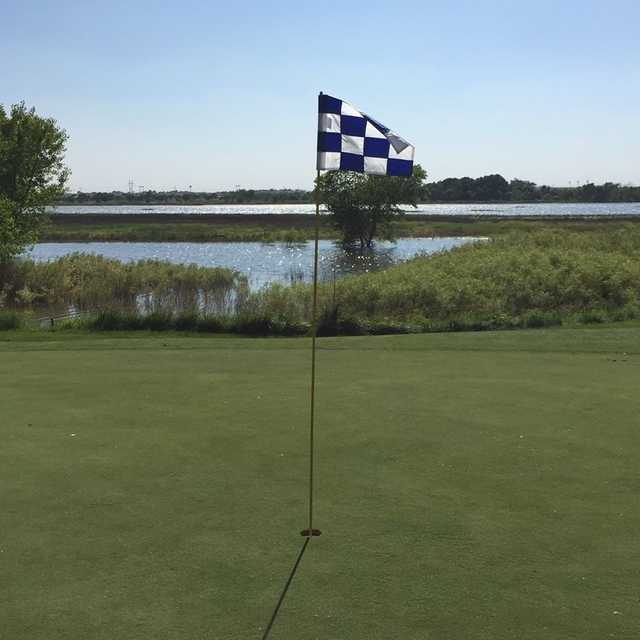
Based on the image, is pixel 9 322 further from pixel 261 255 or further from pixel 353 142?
pixel 261 255

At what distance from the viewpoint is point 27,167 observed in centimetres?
3036

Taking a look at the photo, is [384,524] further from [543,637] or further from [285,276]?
[285,276]

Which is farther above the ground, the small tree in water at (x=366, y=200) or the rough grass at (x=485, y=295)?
the small tree in water at (x=366, y=200)

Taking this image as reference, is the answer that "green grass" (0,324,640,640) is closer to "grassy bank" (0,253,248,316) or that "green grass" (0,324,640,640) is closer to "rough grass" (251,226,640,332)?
"rough grass" (251,226,640,332)

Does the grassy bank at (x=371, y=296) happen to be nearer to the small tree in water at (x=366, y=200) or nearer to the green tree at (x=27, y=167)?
the green tree at (x=27, y=167)

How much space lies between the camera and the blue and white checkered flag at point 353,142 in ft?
16.7

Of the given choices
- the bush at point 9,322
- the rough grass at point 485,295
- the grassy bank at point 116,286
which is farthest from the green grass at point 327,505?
the grassy bank at point 116,286

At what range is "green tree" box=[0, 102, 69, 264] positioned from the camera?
2973 centimetres

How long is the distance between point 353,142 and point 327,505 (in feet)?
7.90

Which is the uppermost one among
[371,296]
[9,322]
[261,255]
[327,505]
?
[261,255]

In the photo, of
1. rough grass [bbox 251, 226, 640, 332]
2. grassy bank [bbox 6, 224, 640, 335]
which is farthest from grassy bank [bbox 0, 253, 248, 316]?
rough grass [bbox 251, 226, 640, 332]

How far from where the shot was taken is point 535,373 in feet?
30.4

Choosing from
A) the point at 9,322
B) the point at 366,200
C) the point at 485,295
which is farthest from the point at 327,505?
the point at 366,200

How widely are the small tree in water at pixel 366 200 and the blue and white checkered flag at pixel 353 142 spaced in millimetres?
51300
